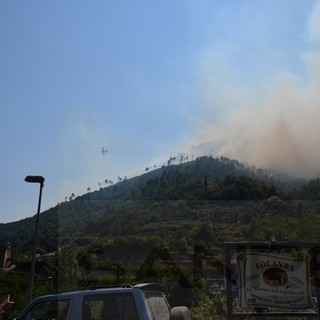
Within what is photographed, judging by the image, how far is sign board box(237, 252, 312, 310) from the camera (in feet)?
28.6

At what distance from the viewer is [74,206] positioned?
380ft

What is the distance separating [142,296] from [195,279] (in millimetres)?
20574

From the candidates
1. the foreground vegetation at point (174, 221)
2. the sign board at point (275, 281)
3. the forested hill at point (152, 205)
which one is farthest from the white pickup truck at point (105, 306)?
the forested hill at point (152, 205)

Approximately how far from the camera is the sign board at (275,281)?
28.6 ft

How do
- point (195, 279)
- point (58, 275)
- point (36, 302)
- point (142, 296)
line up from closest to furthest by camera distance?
point (142, 296) < point (36, 302) < point (195, 279) < point (58, 275)

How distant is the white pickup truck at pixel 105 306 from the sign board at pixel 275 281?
146cm

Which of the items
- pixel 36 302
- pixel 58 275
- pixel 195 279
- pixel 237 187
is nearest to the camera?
pixel 36 302

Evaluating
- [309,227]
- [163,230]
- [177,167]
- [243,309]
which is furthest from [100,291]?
[177,167]

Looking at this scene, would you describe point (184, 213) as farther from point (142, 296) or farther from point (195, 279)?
point (142, 296)

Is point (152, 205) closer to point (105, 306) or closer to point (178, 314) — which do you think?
point (178, 314)

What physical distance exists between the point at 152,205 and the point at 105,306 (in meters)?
132

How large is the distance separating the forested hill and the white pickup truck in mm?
60169

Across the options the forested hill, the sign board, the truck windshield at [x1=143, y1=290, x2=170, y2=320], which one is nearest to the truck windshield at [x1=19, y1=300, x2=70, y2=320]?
the truck windshield at [x1=143, y1=290, x2=170, y2=320]

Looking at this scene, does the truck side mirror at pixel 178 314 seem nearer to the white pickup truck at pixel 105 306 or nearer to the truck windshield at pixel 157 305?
the white pickup truck at pixel 105 306
